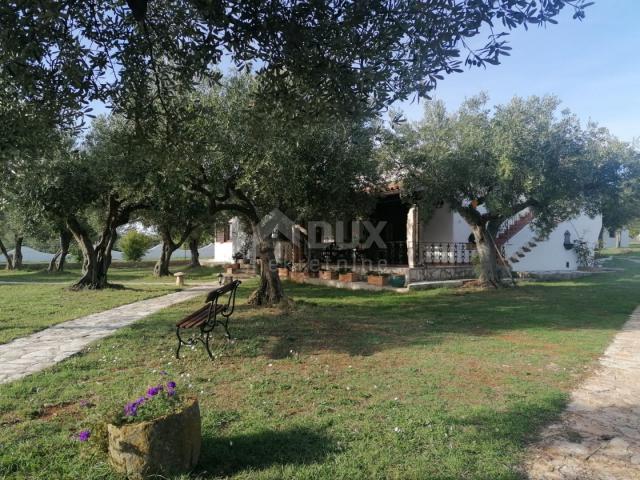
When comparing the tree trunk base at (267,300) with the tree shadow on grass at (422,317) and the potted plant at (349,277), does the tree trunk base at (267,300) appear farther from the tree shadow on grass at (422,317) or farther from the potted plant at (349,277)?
the potted plant at (349,277)

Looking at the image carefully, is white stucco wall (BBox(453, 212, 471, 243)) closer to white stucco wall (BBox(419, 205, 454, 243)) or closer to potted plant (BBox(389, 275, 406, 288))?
white stucco wall (BBox(419, 205, 454, 243))

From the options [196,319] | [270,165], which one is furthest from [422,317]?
[196,319]

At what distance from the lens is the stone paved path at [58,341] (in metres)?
6.03

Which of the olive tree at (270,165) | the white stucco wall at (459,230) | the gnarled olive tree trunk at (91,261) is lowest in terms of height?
the gnarled olive tree trunk at (91,261)

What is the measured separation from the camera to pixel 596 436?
3.85 m

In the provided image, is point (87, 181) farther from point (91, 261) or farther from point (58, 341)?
point (58, 341)

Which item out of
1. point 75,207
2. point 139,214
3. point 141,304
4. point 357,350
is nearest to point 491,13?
point 357,350

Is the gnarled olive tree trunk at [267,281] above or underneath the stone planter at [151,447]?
above

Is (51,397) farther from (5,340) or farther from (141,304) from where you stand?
(141,304)

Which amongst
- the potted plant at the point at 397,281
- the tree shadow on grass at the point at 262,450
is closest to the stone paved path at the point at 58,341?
the tree shadow on grass at the point at 262,450

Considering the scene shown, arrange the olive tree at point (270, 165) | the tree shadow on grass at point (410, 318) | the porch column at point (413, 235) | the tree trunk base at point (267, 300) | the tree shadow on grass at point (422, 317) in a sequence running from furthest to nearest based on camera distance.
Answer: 1. the porch column at point (413, 235)
2. the tree trunk base at point (267, 300)
3. the olive tree at point (270, 165)
4. the tree shadow on grass at point (422, 317)
5. the tree shadow on grass at point (410, 318)

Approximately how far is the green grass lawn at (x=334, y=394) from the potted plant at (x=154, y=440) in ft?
0.55

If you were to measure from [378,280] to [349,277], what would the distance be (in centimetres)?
127

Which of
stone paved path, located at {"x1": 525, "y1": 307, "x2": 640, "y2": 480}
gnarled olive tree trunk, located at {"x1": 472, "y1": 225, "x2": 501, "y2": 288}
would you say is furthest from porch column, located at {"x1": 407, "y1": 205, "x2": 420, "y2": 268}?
stone paved path, located at {"x1": 525, "y1": 307, "x2": 640, "y2": 480}
